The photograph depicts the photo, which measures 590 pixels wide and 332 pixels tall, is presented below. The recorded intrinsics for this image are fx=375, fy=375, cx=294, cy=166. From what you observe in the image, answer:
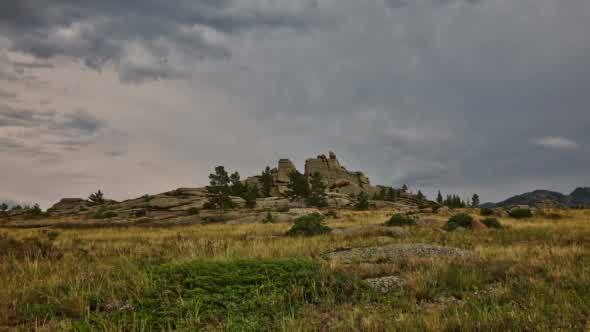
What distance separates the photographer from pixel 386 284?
262 inches

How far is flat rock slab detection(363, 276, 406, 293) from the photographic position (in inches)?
251

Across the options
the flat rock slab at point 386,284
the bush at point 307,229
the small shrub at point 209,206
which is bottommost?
the flat rock slab at point 386,284

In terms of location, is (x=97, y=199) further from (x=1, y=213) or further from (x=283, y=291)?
(x=283, y=291)

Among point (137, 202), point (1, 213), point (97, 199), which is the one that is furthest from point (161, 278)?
point (1, 213)

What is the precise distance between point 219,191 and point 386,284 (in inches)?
2587

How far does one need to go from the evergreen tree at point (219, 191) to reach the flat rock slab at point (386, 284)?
60303mm

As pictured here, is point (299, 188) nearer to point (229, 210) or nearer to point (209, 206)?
point (209, 206)

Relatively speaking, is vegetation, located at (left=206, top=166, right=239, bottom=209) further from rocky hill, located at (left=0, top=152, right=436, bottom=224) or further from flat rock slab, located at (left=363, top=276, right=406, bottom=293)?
flat rock slab, located at (left=363, top=276, right=406, bottom=293)

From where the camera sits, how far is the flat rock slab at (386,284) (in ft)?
20.9

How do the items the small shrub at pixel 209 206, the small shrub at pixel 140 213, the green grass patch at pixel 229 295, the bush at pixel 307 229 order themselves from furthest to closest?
1. the small shrub at pixel 209 206
2. the small shrub at pixel 140 213
3. the bush at pixel 307 229
4. the green grass patch at pixel 229 295

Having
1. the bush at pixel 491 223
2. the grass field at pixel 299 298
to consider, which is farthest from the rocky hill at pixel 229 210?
the grass field at pixel 299 298

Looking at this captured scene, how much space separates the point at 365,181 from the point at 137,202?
349 feet

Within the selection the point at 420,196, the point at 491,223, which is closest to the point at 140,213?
the point at 491,223

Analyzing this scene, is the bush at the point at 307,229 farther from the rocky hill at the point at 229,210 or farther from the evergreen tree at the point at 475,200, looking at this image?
the evergreen tree at the point at 475,200
